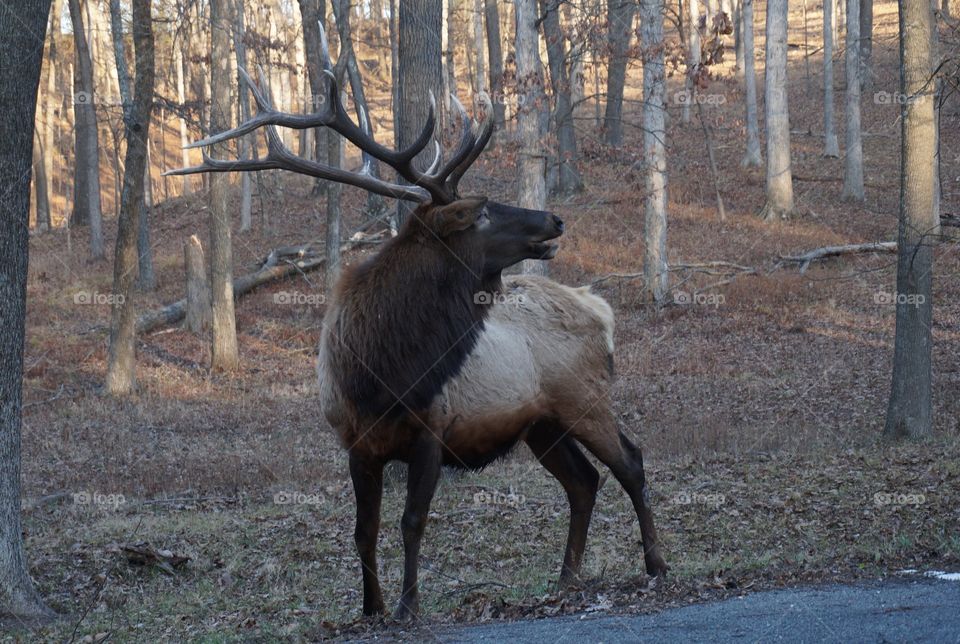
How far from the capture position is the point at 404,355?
6.58 metres

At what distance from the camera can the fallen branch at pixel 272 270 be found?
968 inches

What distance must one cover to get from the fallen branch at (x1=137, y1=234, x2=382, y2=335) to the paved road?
20.4 metres

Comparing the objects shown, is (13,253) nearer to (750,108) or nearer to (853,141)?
(853,141)

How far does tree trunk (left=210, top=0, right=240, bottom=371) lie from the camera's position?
65.8ft

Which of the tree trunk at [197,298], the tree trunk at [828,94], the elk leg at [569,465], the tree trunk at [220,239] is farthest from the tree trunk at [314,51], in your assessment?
the tree trunk at [828,94]

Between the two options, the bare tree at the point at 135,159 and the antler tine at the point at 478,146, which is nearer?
the antler tine at the point at 478,146

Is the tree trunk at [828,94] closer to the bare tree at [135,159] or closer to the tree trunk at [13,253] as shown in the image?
the bare tree at [135,159]

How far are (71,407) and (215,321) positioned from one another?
376 cm

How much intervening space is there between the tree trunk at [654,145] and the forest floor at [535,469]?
0.92m

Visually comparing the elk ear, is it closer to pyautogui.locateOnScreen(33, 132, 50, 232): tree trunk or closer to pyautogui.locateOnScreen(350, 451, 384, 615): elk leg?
pyautogui.locateOnScreen(350, 451, 384, 615): elk leg

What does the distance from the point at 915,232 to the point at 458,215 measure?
6.52m

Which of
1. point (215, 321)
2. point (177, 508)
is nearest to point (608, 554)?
point (177, 508)

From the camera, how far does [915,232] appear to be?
441 inches

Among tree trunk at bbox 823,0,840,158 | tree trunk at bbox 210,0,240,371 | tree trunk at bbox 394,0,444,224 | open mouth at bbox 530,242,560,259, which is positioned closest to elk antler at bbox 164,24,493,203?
open mouth at bbox 530,242,560,259
